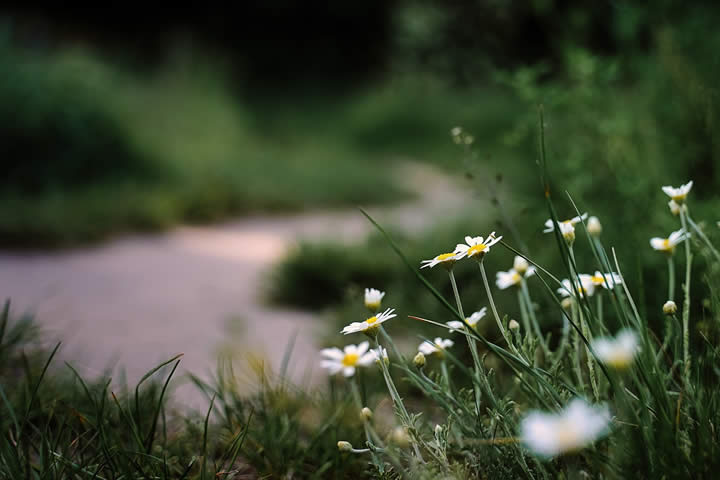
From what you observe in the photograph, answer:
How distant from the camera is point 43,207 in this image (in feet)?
10.0

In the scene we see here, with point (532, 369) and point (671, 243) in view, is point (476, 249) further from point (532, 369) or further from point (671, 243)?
point (671, 243)

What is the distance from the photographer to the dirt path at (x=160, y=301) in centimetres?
173

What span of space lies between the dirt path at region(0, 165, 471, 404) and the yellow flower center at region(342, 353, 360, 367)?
0.70 m

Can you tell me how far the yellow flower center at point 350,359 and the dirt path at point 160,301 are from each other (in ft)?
2.29

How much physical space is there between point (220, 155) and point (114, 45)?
3645 mm

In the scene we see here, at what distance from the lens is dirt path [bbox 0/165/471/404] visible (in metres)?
1.73

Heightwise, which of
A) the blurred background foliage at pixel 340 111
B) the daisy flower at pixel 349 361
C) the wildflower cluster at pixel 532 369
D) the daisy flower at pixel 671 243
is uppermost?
the blurred background foliage at pixel 340 111

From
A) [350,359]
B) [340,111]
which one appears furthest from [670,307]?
[340,111]

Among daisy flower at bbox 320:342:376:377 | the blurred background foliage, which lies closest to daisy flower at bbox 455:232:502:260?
daisy flower at bbox 320:342:376:377

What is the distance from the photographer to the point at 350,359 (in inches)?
26.8

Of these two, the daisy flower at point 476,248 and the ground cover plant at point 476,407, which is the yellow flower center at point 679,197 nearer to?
the ground cover plant at point 476,407

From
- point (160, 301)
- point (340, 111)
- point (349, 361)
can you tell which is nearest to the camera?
point (349, 361)

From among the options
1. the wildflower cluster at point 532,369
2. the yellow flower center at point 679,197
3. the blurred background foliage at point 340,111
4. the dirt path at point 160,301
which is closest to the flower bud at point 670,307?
the wildflower cluster at point 532,369

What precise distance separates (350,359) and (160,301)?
175cm
